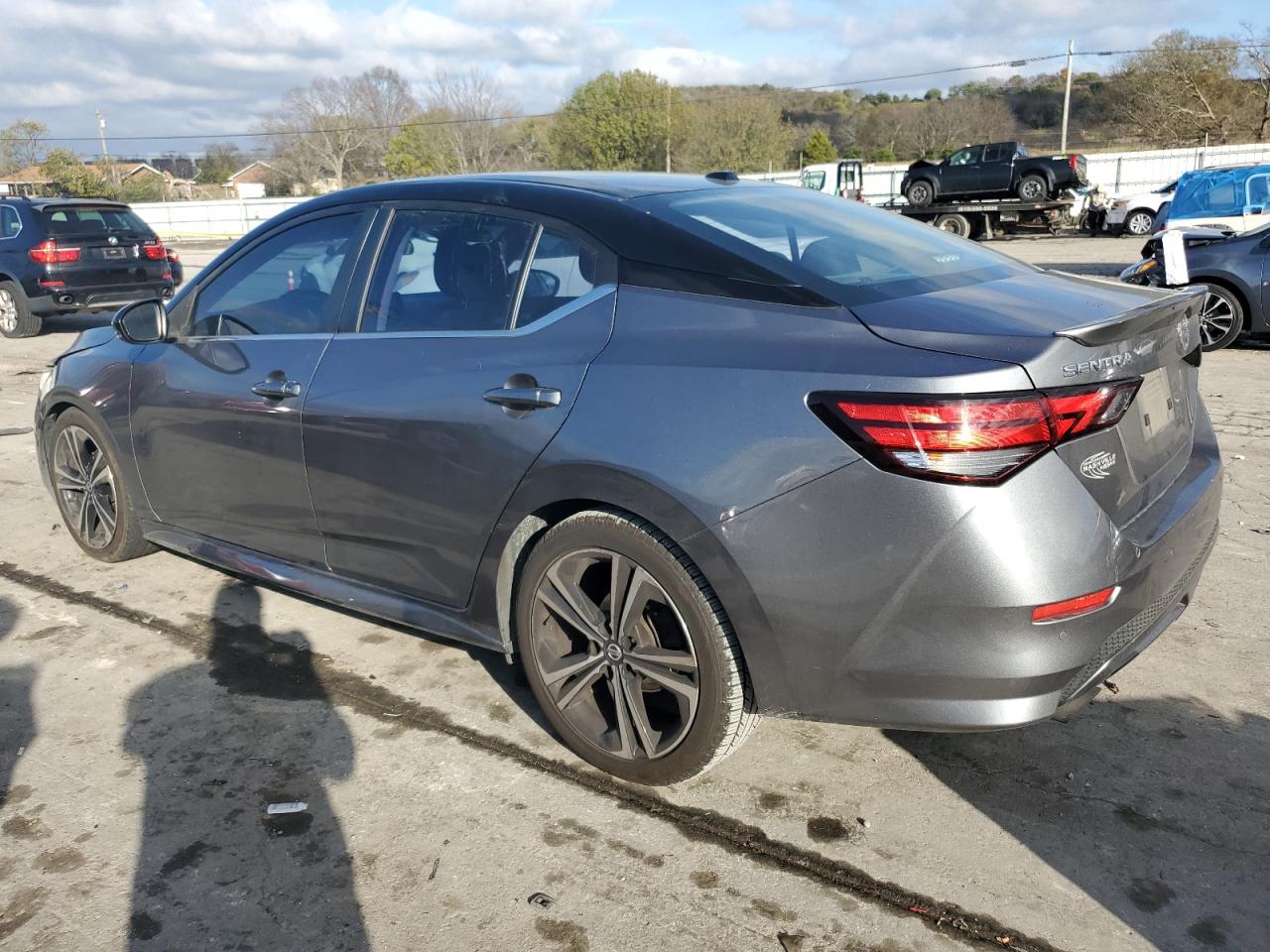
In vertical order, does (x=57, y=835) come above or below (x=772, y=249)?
below

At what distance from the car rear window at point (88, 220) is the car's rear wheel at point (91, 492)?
9.61 m

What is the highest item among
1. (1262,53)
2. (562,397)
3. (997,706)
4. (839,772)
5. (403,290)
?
(1262,53)

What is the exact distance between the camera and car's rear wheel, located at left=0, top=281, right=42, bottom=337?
1300 cm

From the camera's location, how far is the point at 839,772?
3027 millimetres

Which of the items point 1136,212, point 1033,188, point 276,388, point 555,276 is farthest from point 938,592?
point 1033,188

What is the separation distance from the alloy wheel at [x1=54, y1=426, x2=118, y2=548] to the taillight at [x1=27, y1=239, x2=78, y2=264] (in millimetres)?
9413

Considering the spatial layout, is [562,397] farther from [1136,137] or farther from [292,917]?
[1136,137]

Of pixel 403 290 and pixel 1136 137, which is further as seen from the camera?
pixel 1136 137

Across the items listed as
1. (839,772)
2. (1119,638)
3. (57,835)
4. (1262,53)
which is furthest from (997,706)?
(1262,53)

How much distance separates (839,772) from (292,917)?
155 cm

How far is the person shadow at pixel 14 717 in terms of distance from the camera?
318cm

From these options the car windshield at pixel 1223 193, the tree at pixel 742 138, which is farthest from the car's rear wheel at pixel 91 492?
the tree at pixel 742 138

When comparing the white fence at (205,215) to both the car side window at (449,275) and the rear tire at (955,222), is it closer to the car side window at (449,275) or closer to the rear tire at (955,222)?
the rear tire at (955,222)

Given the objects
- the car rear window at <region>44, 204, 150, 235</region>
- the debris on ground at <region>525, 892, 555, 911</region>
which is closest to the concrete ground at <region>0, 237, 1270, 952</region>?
the debris on ground at <region>525, 892, 555, 911</region>
